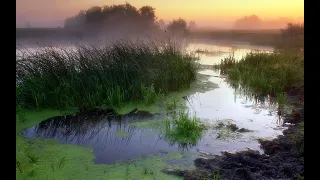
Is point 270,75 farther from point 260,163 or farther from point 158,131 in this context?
point 260,163

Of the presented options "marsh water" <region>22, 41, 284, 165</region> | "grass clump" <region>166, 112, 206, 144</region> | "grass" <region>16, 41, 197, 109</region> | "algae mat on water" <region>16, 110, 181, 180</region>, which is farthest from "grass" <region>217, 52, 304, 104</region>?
"algae mat on water" <region>16, 110, 181, 180</region>

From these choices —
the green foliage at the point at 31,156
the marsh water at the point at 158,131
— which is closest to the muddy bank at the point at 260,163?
the marsh water at the point at 158,131

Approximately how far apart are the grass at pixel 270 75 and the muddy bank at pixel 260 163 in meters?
1.92

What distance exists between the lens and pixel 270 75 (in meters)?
6.87

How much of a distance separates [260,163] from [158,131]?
1415 mm

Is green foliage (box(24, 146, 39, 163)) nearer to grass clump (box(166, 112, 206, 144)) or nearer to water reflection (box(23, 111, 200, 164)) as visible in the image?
water reflection (box(23, 111, 200, 164))

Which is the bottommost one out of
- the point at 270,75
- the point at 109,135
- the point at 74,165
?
the point at 74,165

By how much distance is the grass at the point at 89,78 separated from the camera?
17.0 ft

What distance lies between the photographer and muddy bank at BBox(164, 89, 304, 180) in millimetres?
2881

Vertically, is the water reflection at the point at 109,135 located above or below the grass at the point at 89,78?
below

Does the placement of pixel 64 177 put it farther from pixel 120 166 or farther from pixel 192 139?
pixel 192 139

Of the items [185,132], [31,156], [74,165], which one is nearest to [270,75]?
[185,132]

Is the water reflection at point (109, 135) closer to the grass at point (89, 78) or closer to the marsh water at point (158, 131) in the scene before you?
the marsh water at point (158, 131)
